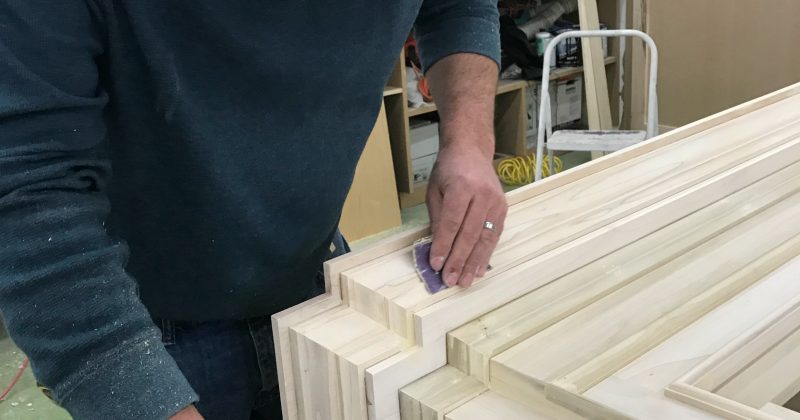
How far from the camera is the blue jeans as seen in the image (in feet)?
3.63

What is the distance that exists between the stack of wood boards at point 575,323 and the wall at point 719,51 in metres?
3.09

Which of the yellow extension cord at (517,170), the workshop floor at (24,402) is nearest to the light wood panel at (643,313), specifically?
the workshop floor at (24,402)

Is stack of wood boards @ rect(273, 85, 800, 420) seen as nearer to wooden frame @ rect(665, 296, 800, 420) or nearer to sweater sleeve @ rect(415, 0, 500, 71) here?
wooden frame @ rect(665, 296, 800, 420)

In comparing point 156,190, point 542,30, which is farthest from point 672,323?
point 542,30

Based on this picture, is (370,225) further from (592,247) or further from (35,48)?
(35,48)

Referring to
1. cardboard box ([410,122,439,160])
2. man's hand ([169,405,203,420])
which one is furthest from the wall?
man's hand ([169,405,203,420])

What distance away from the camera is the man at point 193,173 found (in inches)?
27.9

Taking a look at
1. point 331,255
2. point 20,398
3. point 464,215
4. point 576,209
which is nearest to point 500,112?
point 20,398

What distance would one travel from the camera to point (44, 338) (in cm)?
71

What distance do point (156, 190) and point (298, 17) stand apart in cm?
29

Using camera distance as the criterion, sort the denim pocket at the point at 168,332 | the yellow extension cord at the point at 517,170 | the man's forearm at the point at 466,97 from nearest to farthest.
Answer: the denim pocket at the point at 168,332 < the man's forearm at the point at 466,97 < the yellow extension cord at the point at 517,170

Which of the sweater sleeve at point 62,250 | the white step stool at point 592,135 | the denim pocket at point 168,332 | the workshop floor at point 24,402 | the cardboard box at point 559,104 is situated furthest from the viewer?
the cardboard box at point 559,104

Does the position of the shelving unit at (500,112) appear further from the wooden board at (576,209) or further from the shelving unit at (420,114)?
the wooden board at (576,209)

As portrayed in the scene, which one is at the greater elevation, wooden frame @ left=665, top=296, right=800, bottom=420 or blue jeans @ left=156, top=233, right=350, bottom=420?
wooden frame @ left=665, top=296, right=800, bottom=420
